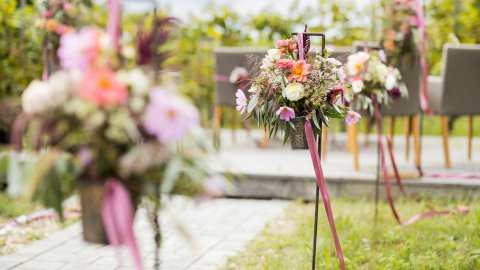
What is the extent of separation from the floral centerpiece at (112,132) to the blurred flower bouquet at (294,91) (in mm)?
1189

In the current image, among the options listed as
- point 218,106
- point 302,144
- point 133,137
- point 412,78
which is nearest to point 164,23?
point 133,137

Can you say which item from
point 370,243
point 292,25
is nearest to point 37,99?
point 370,243

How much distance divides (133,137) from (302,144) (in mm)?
1506

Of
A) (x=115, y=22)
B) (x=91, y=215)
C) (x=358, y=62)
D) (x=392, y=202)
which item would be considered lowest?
(x=392, y=202)

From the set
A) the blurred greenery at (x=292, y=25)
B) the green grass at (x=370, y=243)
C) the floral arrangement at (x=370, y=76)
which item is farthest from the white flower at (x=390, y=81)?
the blurred greenery at (x=292, y=25)

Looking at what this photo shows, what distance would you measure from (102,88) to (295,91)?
4.39ft

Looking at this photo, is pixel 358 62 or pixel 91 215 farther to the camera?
pixel 358 62

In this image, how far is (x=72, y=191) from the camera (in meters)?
1.80

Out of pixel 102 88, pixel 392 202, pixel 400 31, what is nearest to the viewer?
pixel 102 88

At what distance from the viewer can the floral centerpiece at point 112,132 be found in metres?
1.68

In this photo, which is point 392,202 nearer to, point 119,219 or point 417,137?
point 417,137

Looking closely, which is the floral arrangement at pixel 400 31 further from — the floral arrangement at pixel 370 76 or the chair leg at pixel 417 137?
the floral arrangement at pixel 370 76

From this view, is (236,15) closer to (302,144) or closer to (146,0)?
(302,144)

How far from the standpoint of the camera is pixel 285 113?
9.61 ft
